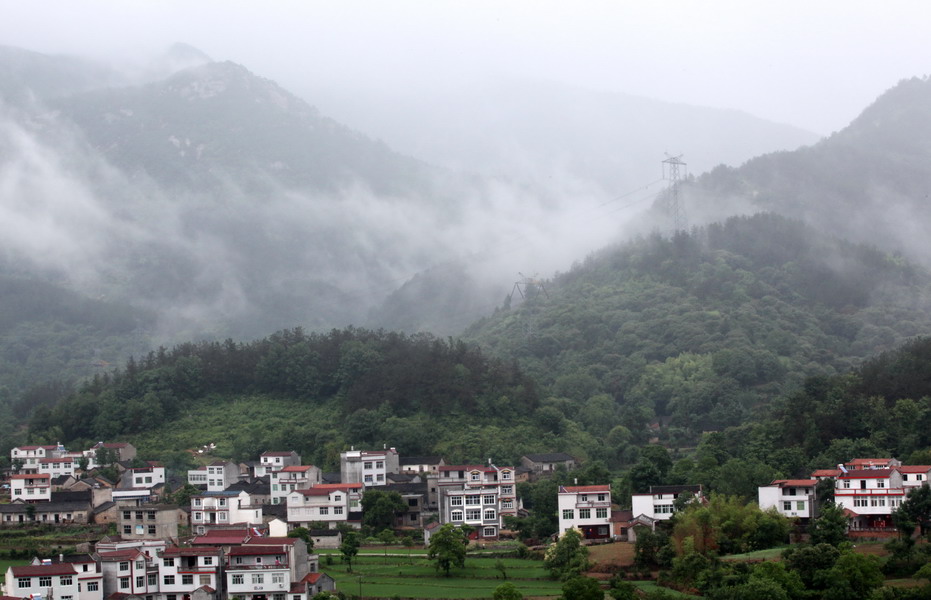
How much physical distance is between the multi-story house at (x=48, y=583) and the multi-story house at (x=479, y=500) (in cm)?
1821

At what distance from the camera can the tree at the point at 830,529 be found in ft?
132

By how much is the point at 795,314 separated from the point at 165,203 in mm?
98854

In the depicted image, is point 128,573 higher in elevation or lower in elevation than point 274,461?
lower

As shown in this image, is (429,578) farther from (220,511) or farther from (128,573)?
(220,511)

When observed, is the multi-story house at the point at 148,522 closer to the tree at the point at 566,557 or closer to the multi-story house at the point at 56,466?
the multi-story house at the point at 56,466

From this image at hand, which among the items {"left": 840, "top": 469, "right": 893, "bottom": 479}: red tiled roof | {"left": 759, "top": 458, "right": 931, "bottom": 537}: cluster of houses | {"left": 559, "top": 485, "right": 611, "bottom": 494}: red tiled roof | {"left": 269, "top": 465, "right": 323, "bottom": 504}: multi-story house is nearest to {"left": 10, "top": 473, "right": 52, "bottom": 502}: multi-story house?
{"left": 269, "top": 465, "right": 323, "bottom": 504}: multi-story house

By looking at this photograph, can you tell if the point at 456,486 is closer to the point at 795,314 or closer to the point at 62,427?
the point at 62,427

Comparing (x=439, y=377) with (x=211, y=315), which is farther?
(x=211, y=315)

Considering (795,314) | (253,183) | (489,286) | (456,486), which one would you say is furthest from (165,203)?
(456,486)

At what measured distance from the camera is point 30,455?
66188 millimetres

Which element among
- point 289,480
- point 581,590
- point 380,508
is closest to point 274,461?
point 289,480

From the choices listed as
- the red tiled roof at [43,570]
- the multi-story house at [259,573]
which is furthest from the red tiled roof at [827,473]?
the red tiled roof at [43,570]

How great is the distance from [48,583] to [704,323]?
64.0 meters

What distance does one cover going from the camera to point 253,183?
183875 millimetres
